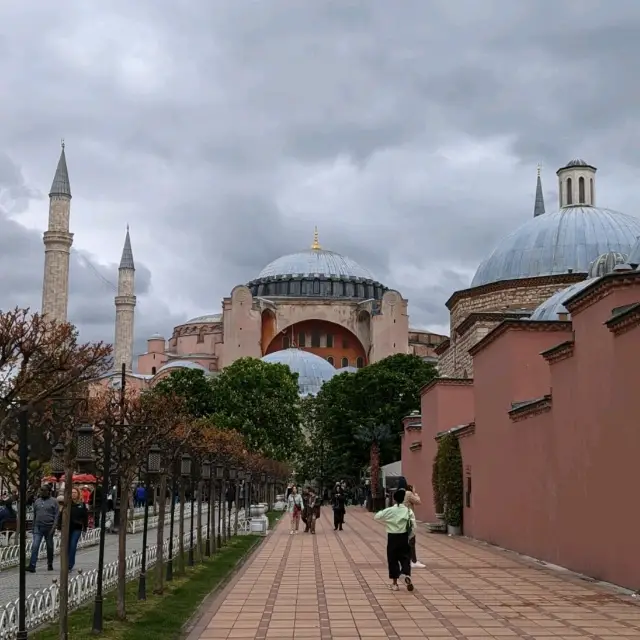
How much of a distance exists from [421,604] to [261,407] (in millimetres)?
29471

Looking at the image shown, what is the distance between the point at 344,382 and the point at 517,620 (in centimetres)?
3611

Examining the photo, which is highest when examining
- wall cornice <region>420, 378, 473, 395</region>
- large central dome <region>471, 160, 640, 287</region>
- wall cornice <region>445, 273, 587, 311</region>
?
large central dome <region>471, 160, 640, 287</region>

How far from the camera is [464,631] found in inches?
312

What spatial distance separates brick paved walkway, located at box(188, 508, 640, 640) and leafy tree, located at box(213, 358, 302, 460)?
2317cm

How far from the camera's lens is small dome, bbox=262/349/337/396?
2461 inches

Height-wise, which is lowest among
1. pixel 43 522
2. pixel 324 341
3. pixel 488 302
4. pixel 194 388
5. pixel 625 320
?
pixel 43 522

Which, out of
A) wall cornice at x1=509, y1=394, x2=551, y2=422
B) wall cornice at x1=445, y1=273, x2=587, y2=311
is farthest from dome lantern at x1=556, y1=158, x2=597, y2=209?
wall cornice at x1=509, y1=394, x2=551, y2=422

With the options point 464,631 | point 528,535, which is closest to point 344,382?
point 528,535

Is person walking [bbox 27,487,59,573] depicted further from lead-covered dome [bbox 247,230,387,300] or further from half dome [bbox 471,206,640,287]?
lead-covered dome [bbox 247,230,387,300]

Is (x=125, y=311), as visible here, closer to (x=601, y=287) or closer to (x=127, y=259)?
(x=127, y=259)

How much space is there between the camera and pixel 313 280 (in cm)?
7475

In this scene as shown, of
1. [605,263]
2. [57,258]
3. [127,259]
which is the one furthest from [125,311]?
[605,263]

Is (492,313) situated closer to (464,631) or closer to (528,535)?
(528,535)

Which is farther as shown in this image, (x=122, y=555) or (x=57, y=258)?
(x=57, y=258)
